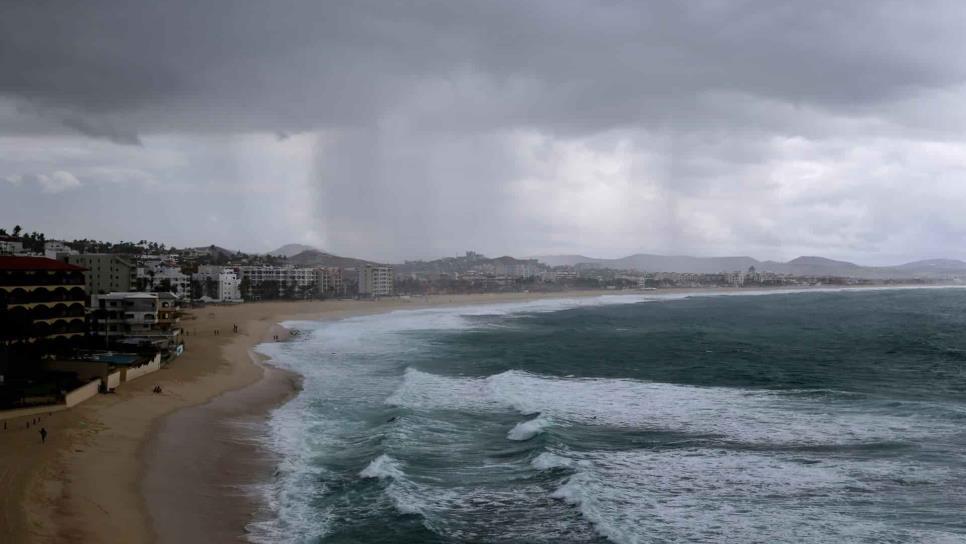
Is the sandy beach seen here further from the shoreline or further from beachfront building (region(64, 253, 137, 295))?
beachfront building (region(64, 253, 137, 295))

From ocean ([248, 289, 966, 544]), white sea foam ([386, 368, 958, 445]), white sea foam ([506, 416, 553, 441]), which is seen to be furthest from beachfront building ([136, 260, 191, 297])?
white sea foam ([506, 416, 553, 441])

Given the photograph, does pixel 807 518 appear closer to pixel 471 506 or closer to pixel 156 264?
pixel 471 506

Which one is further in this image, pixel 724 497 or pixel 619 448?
pixel 619 448

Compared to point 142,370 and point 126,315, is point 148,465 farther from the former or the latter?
point 126,315

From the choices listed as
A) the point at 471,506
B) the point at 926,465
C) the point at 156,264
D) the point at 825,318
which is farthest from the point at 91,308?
the point at 825,318

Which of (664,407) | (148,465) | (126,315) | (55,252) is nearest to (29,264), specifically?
(126,315)

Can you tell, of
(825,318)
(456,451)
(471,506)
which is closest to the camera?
(471,506)

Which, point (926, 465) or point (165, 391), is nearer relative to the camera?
point (926, 465)

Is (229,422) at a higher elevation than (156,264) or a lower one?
lower
